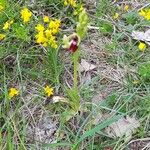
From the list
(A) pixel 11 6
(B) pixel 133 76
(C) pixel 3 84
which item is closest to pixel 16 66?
(C) pixel 3 84

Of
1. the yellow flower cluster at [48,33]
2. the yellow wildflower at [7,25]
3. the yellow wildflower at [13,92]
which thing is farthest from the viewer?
the yellow wildflower at [7,25]

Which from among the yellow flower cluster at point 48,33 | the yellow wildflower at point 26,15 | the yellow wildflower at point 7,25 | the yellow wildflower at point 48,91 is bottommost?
the yellow wildflower at point 48,91

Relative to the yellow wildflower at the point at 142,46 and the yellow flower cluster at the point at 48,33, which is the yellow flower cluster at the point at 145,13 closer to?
the yellow wildflower at the point at 142,46

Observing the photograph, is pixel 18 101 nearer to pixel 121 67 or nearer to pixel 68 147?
pixel 68 147

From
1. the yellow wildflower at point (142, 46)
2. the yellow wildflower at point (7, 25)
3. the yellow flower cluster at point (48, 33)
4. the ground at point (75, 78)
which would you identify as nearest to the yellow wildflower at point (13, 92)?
the ground at point (75, 78)

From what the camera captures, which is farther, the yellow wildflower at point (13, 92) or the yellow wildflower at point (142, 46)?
the yellow wildflower at point (142, 46)

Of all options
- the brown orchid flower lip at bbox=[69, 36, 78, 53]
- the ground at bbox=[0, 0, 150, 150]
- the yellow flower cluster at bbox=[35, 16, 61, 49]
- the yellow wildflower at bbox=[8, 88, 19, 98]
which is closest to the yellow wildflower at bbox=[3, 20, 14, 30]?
the ground at bbox=[0, 0, 150, 150]

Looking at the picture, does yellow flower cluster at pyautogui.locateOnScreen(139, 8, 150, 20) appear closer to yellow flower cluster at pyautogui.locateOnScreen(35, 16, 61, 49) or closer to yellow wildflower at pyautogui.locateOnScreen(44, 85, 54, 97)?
yellow flower cluster at pyautogui.locateOnScreen(35, 16, 61, 49)

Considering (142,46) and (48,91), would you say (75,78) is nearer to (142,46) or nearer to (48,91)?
(48,91)
